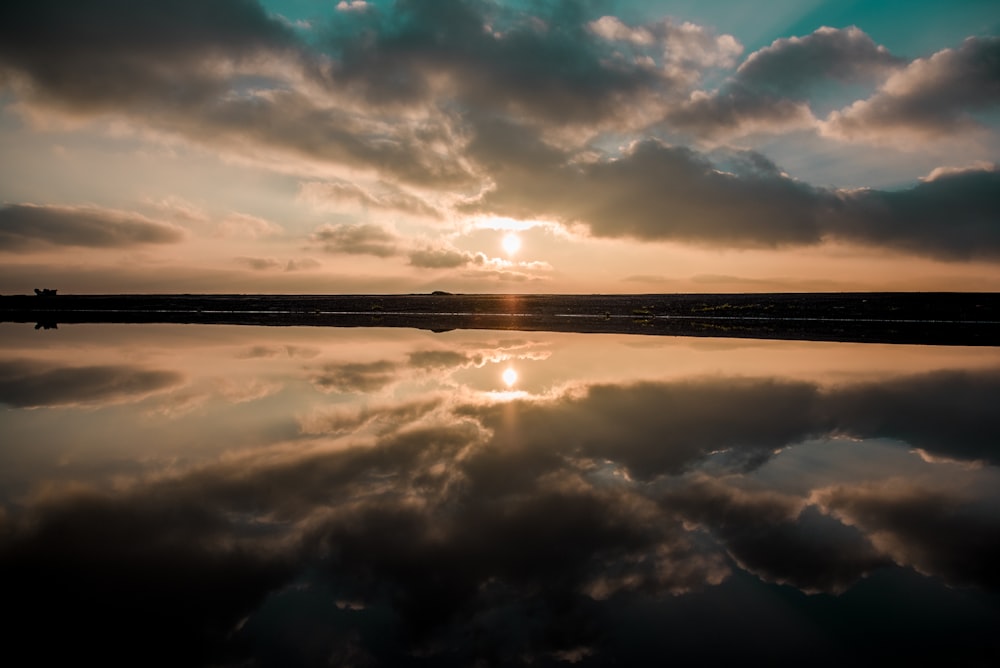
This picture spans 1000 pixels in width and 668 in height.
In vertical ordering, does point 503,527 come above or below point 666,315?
below

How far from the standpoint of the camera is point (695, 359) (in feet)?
70.7

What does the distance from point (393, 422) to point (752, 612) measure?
323 inches

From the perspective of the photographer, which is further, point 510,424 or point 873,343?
point 873,343

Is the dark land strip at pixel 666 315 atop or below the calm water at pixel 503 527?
atop

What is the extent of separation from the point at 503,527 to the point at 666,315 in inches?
2007

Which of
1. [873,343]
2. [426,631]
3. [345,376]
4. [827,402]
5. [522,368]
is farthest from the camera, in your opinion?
[873,343]

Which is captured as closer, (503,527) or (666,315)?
(503,527)

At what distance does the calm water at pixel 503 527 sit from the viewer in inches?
176

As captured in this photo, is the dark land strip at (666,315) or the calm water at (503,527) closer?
the calm water at (503,527)

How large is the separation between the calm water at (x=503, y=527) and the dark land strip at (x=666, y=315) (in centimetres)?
2350

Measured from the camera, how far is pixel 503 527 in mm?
6402

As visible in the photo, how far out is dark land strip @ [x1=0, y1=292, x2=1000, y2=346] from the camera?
117 feet

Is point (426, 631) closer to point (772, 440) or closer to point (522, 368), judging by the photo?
point (772, 440)

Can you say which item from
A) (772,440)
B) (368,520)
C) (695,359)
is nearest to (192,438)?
(368,520)
